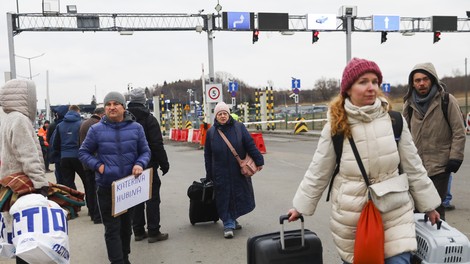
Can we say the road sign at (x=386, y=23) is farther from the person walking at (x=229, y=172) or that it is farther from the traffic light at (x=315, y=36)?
the person walking at (x=229, y=172)

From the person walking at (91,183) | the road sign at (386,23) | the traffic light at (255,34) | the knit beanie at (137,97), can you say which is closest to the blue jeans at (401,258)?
the knit beanie at (137,97)

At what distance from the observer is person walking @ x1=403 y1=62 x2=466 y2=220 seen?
4523 millimetres

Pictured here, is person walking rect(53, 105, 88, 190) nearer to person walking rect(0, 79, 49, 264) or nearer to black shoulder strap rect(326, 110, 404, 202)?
person walking rect(0, 79, 49, 264)

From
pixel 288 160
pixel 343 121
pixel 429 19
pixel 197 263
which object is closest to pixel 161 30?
pixel 288 160

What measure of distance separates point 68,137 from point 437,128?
19.2ft

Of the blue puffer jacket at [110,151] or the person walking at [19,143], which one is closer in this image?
the person walking at [19,143]

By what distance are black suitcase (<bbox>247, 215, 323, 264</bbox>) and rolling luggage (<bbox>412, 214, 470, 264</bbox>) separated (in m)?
0.64

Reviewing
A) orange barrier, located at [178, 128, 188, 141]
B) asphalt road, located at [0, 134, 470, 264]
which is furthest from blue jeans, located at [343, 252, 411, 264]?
orange barrier, located at [178, 128, 188, 141]

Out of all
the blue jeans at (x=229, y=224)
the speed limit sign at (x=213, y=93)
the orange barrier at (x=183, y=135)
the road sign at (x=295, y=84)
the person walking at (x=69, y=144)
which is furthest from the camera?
the road sign at (x=295, y=84)

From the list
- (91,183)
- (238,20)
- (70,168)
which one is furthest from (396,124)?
(238,20)

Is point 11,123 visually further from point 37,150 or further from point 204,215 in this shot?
point 204,215

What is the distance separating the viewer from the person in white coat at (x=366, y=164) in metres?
2.79

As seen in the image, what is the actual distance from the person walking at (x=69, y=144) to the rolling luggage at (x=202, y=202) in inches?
84.1

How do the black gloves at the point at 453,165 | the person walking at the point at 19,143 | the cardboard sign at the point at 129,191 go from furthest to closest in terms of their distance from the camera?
1. the black gloves at the point at 453,165
2. the cardboard sign at the point at 129,191
3. the person walking at the point at 19,143
